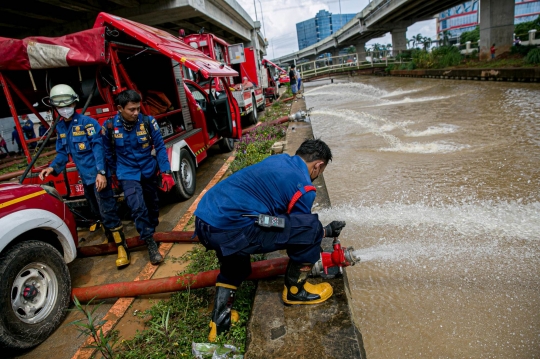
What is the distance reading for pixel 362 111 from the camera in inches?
441

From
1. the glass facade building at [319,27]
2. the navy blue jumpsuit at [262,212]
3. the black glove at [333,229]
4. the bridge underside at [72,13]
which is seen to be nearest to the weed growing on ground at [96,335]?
→ the navy blue jumpsuit at [262,212]

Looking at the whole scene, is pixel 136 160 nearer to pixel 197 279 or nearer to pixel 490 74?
pixel 197 279

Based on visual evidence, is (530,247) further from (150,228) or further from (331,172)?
(150,228)

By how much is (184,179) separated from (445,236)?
386 centimetres

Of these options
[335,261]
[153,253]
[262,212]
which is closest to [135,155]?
[153,253]

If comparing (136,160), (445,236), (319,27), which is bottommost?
(445,236)

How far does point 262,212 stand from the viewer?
2127 mm

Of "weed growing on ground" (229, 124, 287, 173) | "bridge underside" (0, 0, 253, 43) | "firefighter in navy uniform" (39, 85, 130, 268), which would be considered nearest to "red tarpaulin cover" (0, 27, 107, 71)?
"firefighter in navy uniform" (39, 85, 130, 268)

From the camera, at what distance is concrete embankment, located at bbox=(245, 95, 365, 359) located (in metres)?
1.91

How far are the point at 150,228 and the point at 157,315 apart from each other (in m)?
1.16

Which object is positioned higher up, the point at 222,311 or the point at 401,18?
the point at 401,18

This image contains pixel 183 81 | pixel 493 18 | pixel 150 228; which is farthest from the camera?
pixel 493 18

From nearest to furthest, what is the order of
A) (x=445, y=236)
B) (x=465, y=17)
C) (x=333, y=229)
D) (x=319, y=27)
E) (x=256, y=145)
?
(x=333, y=229) < (x=445, y=236) < (x=256, y=145) < (x=465, y=17) < (x=319, y=27)

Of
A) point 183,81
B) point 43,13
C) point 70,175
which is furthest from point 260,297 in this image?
point 43,13
